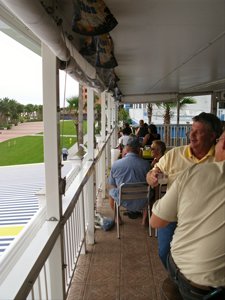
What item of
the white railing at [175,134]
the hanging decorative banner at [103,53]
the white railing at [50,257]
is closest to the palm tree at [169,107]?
the white railing at [175,134]

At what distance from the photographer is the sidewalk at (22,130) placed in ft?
3.80

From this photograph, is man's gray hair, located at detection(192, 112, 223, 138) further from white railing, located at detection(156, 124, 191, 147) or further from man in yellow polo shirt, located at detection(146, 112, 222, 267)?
white railing, located at detection(156, 124, 191, 147)

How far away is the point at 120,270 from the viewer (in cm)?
260

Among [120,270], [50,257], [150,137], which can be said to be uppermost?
[150,137]

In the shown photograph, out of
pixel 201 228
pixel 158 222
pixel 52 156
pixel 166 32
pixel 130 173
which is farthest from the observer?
pixel 130 173

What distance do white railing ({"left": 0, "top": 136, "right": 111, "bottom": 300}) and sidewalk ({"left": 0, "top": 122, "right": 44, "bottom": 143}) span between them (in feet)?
1.83

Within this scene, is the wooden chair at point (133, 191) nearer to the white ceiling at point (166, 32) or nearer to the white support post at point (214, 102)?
the white ceiling at point (166, 32)

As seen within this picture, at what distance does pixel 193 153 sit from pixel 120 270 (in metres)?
1.38

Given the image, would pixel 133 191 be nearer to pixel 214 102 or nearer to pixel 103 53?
pixel 103 53

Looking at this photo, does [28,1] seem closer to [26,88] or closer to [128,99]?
[26,88]

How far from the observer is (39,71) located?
160 cm

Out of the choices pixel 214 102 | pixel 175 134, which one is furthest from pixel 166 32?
pixel 175 134

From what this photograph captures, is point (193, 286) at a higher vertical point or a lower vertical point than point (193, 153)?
lower

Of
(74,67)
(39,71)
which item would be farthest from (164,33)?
(39,71)
